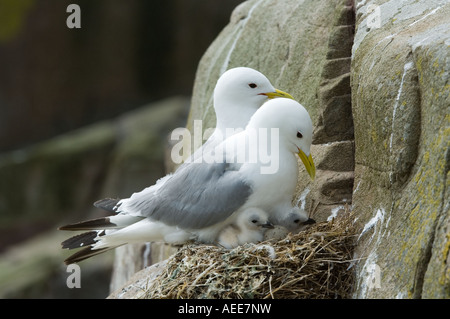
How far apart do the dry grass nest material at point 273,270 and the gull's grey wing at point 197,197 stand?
21 centimetres

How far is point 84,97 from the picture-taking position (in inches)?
408

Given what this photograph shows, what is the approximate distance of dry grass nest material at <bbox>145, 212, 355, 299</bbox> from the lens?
308 centimetres

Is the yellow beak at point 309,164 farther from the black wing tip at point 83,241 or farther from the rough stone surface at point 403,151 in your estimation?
the black wing tip at point 83,241

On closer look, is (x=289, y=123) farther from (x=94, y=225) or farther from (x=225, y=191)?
(x=94, y=225)

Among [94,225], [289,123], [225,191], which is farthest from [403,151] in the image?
[94,225]

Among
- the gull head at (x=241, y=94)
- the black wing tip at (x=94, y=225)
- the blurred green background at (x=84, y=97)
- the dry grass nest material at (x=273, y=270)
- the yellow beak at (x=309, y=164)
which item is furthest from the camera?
the blurred green background at (x=84, y=97)

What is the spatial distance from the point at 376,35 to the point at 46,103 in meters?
7.47

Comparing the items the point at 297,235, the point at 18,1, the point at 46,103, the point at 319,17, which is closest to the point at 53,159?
the point at 46,103

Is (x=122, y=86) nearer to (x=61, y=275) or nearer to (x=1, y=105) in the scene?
(x=1, y=105)

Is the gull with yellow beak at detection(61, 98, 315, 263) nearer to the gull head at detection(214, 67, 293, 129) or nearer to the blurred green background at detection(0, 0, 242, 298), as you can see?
the gull head at detection(214, 67, 293, 129)

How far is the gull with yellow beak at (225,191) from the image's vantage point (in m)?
3.43

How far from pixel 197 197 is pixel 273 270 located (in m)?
0.61

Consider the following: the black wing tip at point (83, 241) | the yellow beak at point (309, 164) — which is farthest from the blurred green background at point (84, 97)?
the yellow beak at point (309, 164)
